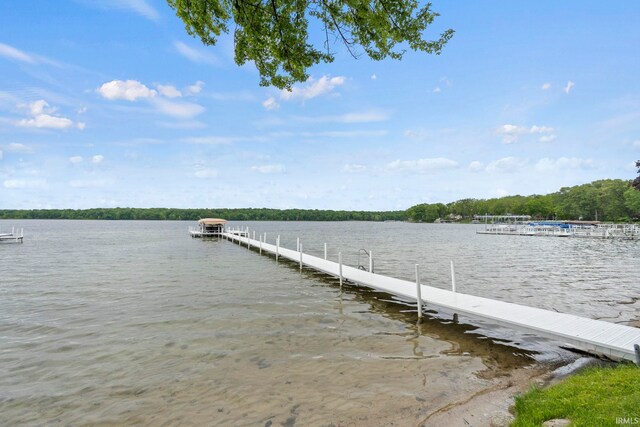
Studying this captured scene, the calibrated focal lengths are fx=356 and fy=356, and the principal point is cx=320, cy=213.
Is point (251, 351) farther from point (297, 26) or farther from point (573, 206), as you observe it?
point (573, 206)

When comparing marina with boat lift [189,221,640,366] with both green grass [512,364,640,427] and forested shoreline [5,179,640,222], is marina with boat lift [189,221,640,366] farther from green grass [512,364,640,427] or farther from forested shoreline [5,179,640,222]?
forested shoreline [5,179,640,222]

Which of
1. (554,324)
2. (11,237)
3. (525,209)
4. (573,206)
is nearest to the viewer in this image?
(554,324)

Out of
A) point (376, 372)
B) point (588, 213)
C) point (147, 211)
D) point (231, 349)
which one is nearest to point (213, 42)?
→ point (231, 349)

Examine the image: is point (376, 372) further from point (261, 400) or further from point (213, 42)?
point (213, 42)

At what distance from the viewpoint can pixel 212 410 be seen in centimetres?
574

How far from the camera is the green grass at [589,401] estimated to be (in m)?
3.98

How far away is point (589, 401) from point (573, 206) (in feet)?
420

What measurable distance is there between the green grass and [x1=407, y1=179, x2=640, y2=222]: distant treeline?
229 ft

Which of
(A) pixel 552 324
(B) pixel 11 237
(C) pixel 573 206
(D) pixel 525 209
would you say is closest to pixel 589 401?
(A) pixel 552 324

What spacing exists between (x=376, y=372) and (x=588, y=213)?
127 metres

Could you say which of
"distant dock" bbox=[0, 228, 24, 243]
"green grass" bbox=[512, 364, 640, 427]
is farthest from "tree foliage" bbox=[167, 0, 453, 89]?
"distant dock" bbox=[0, 228, 24, 243]

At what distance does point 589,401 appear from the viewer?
14.7 ft

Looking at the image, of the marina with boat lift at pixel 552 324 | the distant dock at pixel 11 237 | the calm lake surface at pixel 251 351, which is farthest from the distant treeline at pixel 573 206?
the distant dock at pixel 11 237

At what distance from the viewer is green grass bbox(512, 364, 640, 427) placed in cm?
398
